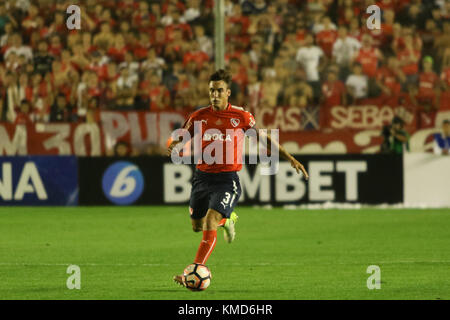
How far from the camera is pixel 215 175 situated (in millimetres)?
9539

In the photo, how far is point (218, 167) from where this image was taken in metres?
9.53

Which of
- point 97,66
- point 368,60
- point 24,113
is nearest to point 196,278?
point 24,113

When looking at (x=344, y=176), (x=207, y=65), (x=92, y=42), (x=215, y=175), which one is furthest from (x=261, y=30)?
(x=215, y=175)

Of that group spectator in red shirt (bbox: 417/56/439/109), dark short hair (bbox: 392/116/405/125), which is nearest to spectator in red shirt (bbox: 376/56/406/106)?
spectator in red shirt (bbox: 417/56/439/109)

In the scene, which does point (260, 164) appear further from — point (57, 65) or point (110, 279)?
point (110, 279)

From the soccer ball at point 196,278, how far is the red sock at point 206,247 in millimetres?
173

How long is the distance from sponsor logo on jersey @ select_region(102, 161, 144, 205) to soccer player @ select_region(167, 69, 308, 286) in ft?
31.0

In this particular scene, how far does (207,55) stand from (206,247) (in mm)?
13433

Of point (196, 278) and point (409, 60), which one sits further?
point (409, 60)

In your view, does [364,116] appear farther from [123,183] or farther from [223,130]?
[223,130]

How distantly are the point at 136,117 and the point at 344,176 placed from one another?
4.17 meters

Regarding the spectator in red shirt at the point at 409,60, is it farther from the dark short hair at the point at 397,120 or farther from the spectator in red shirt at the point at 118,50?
the spectator in red shirt at the point at 118,50

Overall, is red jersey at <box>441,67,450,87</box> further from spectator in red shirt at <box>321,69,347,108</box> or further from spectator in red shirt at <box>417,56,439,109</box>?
spectator in red shirt at <box>321,69,347,108</box>

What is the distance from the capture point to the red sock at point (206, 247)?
895cm
